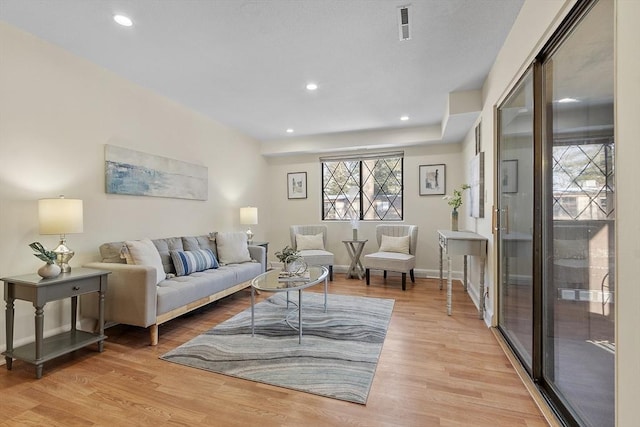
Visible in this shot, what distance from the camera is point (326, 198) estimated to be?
5777mm

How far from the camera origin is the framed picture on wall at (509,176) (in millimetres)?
2289

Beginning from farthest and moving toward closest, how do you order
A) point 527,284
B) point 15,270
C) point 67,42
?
point 67,42 → point 15,270 → point 527,284

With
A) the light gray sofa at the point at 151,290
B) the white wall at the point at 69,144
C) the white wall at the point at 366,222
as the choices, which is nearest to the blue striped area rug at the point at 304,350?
the light gray sofa at the point at 151,290

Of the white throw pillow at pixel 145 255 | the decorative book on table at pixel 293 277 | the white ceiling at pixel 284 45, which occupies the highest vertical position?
the white ceiling at pixel 284 45

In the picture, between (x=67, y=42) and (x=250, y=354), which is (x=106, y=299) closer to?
(x=250, y=354)

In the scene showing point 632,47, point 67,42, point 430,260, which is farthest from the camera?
point 430,260

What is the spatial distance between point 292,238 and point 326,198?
3.53ft

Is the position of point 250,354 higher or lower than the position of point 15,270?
lower

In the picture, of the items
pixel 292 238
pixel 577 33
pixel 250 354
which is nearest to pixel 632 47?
pixel 577 33

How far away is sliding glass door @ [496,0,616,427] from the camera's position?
1.25 m

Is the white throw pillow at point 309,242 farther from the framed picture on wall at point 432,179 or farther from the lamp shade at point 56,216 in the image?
the lamp shade at point 56,216

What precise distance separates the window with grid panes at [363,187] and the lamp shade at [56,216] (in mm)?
4030

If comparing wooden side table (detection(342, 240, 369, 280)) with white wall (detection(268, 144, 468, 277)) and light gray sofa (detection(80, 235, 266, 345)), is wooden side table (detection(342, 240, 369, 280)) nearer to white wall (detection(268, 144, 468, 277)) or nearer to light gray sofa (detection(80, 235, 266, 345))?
white wall (detection(268, 144, 468, 277))

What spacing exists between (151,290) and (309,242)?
9.80ft
